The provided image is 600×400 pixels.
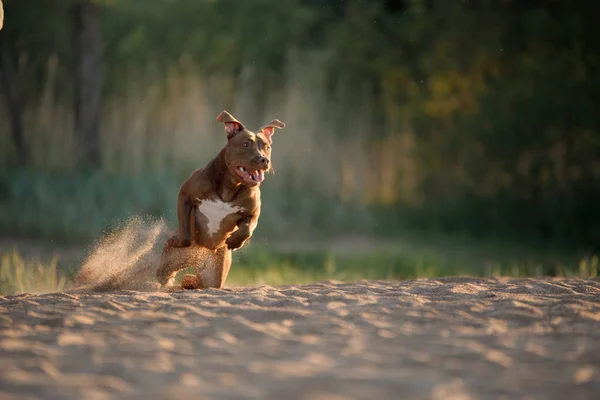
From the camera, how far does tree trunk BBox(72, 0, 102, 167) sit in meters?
14.9

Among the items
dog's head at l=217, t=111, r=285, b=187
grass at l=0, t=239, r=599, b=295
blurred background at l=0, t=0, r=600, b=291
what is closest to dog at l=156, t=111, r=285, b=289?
dog's head at l=217, t=111, r=285, b=187

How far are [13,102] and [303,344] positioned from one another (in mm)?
12149

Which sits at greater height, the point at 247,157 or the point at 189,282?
the point at 247,157

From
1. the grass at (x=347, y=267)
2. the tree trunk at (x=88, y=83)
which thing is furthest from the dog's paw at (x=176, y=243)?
the tree trunk at (x=88, y=83)

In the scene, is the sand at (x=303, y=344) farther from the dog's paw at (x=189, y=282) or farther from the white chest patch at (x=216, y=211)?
the dog's paw at (x=189, y=282)

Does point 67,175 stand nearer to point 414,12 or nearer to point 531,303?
point 414,12

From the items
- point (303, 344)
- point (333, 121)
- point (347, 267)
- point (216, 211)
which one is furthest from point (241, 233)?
point (333, 121)

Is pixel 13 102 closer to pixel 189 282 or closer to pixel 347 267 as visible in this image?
pixel 347 267

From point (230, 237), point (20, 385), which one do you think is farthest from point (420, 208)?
point (20, 385)

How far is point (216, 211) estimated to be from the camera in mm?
7145

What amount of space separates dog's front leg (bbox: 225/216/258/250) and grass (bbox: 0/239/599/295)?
122 cm

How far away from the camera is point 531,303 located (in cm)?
611

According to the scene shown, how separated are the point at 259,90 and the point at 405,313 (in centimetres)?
1185

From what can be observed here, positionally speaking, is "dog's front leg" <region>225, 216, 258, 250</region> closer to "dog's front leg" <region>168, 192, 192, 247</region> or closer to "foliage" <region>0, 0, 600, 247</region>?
"dog's front leg" <region>168, 192, 192, 247</region>
